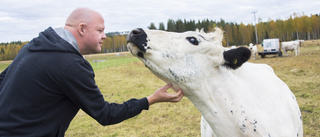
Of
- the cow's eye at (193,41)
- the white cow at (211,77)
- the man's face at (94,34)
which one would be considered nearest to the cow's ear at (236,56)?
the white cow at (211,77)

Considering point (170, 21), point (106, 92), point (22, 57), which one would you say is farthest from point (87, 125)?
point (170, 21)

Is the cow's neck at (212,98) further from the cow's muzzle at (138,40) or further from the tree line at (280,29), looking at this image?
the tree line at (280,29)

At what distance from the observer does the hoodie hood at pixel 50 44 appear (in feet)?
6.06

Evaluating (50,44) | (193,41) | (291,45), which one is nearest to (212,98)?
(193,41)

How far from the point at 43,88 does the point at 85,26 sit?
0.70m

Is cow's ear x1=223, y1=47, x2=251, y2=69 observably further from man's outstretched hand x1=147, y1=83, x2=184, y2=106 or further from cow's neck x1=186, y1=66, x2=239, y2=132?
man's outstretched hand x1=147, y1=83, x2=184, y2=106

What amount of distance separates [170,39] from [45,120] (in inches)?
54.3

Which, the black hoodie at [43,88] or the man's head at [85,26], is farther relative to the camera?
A: the man's head at [85,26]

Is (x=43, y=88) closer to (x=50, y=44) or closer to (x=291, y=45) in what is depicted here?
(x=50, y=44)

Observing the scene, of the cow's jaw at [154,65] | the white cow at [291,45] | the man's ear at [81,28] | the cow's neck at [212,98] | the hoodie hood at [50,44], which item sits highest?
the man's ear at [81,28]

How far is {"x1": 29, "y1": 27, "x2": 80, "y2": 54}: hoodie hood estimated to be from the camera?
1.85m

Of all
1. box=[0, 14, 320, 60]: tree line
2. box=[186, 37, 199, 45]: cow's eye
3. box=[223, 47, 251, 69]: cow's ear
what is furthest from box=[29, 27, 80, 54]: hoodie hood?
box=[0, 14, 320, 60]: tree line

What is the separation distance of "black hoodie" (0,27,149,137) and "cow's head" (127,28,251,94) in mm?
567

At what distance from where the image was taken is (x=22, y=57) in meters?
1.89
